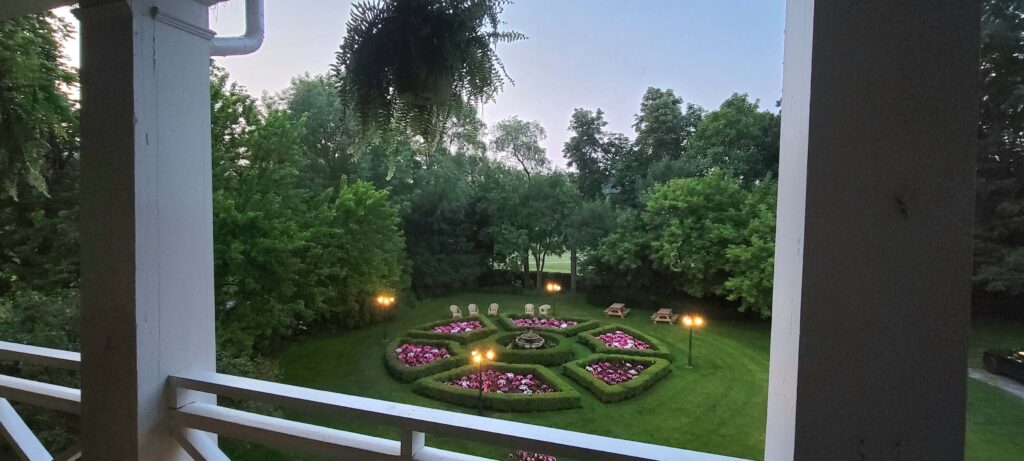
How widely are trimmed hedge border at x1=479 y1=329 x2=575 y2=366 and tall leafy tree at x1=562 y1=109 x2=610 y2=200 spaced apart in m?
1.98

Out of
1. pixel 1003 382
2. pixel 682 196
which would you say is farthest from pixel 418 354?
pixel 1003 382

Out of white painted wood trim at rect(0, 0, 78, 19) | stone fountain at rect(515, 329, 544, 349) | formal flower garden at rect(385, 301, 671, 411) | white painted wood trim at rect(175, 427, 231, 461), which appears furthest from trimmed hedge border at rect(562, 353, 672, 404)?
white painted wood trim at rect(0, 0, 78, 19)

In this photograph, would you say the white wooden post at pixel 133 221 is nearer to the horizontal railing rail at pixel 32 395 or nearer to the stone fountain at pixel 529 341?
the horizontal railing rail at pixel 32 395

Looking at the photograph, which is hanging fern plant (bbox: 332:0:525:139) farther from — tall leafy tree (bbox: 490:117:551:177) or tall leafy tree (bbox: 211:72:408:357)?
tall leafy tree (bbox: 211:72:408:357)

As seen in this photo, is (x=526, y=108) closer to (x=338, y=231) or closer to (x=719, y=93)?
(x=719, y=93)

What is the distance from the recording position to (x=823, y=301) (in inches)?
18.1

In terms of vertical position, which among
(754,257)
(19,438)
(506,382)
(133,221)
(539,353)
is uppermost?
(133,221)

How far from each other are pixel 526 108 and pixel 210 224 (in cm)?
92

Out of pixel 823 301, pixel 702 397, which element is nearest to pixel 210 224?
pixel 823 301

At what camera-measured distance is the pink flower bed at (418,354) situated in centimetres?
277

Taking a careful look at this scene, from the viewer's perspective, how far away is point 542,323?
130 inches

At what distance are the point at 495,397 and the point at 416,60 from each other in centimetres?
277

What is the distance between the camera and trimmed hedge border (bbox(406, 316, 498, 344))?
265 centimetres

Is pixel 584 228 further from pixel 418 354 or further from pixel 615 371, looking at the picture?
pixel 615 371
